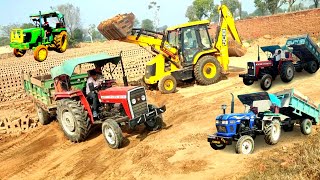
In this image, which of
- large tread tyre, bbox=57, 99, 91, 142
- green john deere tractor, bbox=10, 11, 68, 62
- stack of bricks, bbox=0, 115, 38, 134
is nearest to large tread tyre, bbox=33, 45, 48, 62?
green john deere tractor, bbox=10, 11, 68, 62

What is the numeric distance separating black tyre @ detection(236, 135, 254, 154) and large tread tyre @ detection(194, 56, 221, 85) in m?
6.81

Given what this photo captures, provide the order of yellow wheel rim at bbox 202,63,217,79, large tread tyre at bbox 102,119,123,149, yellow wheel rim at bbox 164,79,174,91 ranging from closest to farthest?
large tread tyre at bbox 102,119,123,149 → yellow wheel rim at bbox 164,79,174,91 → yellow wheel rim at bbox 202,63,217,79

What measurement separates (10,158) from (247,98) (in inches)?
254

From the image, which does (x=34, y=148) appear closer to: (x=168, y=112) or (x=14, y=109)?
(x=168, y=112)

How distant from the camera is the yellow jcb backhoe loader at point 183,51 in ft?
43.2

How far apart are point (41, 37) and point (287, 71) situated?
8618 mm

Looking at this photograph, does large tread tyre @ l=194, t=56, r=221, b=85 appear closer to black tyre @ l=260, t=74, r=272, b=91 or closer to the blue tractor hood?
black tyre @ l=260, t=74, r=272, b=91

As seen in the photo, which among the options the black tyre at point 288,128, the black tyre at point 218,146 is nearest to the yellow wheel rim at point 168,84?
the black tyre at point 288,128

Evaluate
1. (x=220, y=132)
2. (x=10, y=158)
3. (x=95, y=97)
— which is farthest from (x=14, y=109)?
(x=220, y=132)

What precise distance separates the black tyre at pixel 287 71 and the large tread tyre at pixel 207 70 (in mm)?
2675

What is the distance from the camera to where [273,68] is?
1194 cm

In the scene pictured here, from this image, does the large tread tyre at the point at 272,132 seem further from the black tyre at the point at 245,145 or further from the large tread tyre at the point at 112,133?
the large tread tyre at the point at 112,133

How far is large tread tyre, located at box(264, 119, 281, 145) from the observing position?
673cm

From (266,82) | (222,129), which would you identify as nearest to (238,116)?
(222,129)
